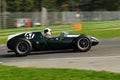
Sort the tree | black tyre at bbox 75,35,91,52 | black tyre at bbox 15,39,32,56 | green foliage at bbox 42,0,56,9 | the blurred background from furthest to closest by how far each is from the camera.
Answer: green foliage at bbox 42,0,56,9
the tree
the blurred background
black tyre at bbox 75,35,91,52
black tyre at bbox 15,39,32,56

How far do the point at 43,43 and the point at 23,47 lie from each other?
2.61 ft

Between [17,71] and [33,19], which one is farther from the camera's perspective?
[33,19]

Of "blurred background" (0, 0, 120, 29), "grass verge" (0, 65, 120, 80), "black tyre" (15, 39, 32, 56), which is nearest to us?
"grass verge" (0, 65, 120, 80)

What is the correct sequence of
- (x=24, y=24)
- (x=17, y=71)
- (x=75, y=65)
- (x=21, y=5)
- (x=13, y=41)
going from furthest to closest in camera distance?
(x=21, y=5), (x=24, y=24), (x=13, y=41), (x=75, y=65), (x=17, y=71)

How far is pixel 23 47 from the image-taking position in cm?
1605

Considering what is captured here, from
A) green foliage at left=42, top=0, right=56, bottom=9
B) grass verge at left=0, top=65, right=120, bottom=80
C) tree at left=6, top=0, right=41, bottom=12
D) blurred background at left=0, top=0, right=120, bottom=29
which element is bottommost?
grass verge at left=0, top=65, right=120, bottom=80

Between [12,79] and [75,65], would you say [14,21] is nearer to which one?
[75,65]

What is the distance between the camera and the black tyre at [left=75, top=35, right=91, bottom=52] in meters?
16.1

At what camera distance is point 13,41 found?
52.3ft

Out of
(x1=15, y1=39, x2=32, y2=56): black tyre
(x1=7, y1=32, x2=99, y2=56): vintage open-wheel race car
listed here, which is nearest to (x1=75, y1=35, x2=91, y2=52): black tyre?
(x1=7, y1=32, x2=99, y2=56): vintage open-wheel race car

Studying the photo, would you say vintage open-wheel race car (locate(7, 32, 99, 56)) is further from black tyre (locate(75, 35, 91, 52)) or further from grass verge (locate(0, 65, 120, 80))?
grass verge (locate(0, 65, 120, 80))

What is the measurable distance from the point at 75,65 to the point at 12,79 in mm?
3267

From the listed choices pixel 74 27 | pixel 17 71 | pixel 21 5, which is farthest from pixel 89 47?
pixel 21 5

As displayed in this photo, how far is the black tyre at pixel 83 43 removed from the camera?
1606 cm
